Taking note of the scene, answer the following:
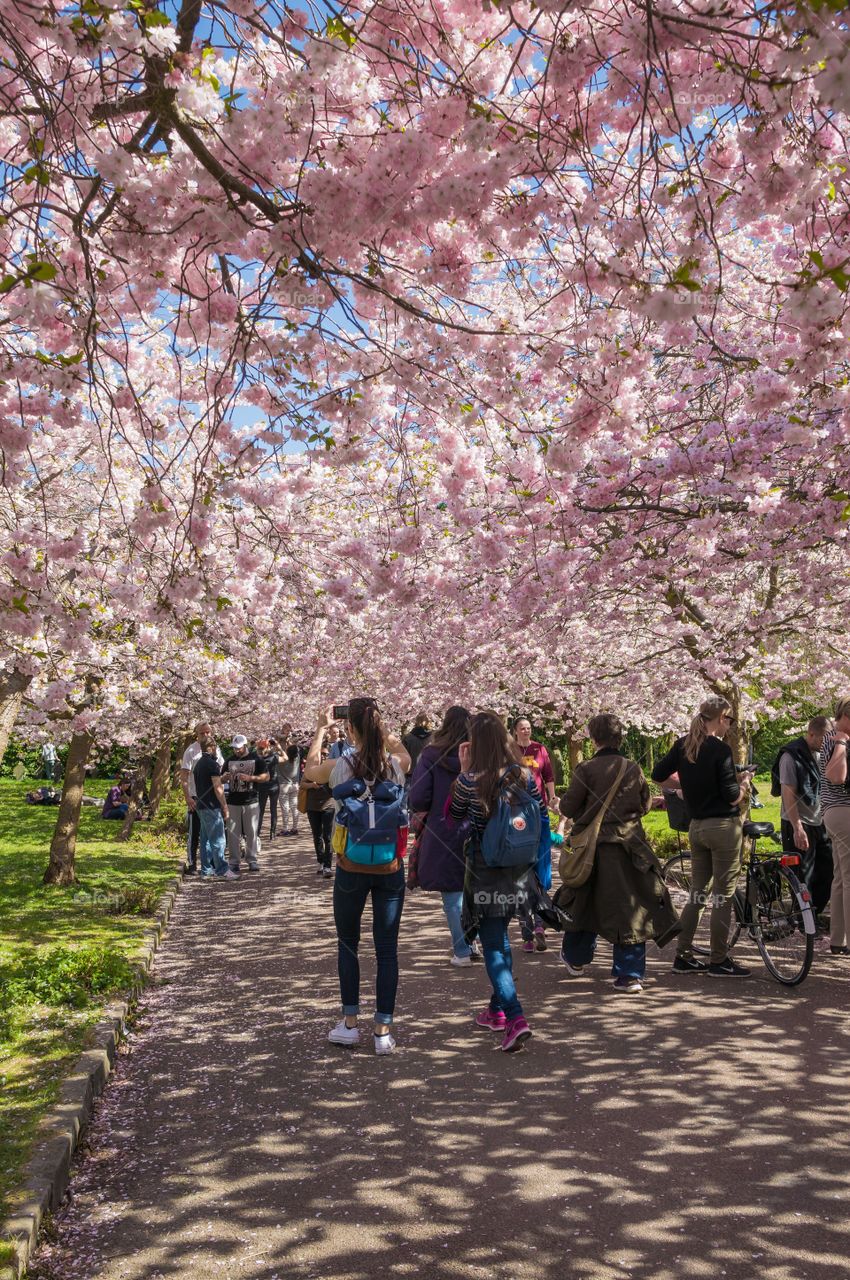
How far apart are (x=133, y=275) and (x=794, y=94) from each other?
3.13 m

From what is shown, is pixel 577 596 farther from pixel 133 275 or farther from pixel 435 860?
pixel 133 275

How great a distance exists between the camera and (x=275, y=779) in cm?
2036

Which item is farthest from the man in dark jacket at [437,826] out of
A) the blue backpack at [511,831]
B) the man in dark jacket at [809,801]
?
the man in dark jacket at [809,801]

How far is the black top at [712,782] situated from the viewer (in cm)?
739

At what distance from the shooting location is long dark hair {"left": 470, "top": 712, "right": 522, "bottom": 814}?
19.6 ft

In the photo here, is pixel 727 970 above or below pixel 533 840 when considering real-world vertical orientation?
below

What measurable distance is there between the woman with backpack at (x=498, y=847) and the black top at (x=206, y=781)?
8334 mm

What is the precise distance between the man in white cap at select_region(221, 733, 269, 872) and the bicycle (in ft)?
26.1

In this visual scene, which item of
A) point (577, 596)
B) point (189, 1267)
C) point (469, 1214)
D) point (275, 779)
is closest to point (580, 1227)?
point (469, 1214)

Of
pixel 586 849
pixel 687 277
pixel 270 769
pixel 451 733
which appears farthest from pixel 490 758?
pixel 270 769

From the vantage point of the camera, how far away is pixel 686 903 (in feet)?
26.2

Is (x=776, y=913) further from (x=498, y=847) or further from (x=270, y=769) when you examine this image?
(x=270, y=769)

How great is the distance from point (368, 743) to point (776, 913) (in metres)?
3.62

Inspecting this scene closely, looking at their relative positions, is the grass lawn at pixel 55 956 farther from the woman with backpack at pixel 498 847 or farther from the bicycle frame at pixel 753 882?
the bicycle frame at pixel 753 882
